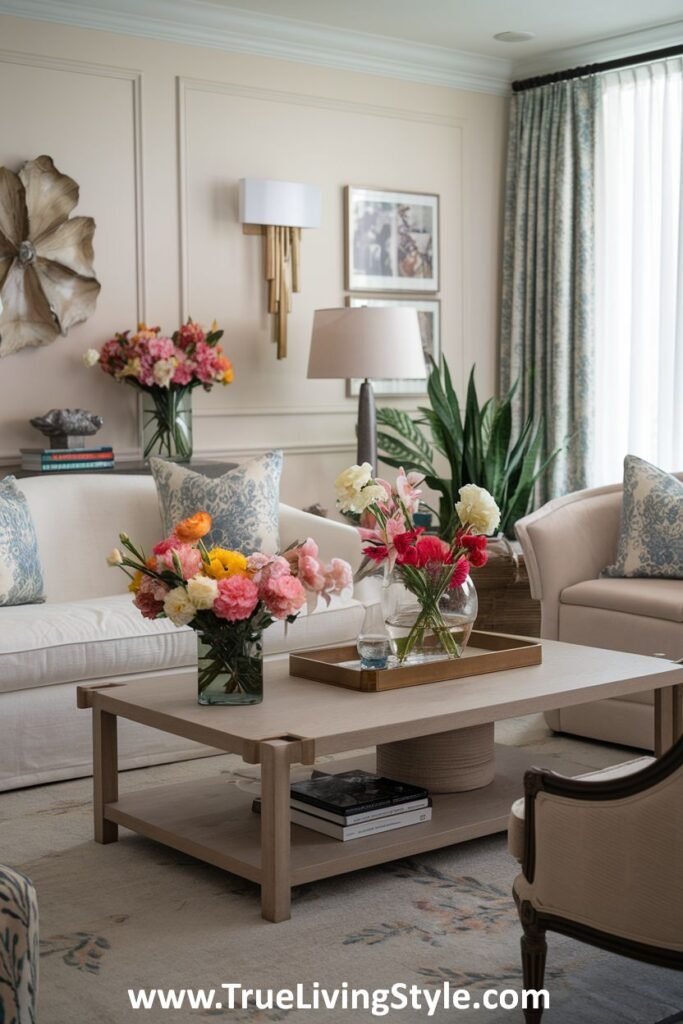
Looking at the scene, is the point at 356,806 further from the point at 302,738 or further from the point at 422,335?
the point at 422,335

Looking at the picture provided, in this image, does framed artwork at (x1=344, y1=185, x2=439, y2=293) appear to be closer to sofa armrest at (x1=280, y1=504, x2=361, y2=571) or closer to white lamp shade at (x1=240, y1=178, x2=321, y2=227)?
white lamp shade at (x1=240, y1=178, x2=321, y2=227)

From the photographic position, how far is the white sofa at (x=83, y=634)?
12.1ft

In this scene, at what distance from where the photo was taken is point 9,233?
503 centimetres

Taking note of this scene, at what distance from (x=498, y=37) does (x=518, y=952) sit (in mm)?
4574

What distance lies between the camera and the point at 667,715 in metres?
3.37

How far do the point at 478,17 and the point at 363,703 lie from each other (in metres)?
3.77

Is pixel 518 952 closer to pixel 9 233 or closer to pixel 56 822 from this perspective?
pixel 56 822

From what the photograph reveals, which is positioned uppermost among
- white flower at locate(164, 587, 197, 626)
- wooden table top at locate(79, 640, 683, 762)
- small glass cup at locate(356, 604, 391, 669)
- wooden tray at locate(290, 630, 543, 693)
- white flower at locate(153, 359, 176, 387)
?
Answer: white flower at locate(153, 359, 176, 387)

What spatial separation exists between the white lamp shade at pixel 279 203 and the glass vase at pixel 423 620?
285 centimetres

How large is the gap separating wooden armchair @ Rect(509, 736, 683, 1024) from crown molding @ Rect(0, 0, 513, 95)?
4.05 m

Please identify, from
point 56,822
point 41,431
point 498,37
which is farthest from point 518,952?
point 498,37

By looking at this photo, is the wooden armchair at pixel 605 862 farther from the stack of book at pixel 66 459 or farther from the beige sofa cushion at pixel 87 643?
the stack of book at pixel 66 459

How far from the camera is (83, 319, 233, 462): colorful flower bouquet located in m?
5.14

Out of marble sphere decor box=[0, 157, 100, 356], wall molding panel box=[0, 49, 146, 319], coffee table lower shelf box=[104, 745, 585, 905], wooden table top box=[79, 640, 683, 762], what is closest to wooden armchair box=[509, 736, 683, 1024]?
wooden table top box=[79, 640, 683, 762]
